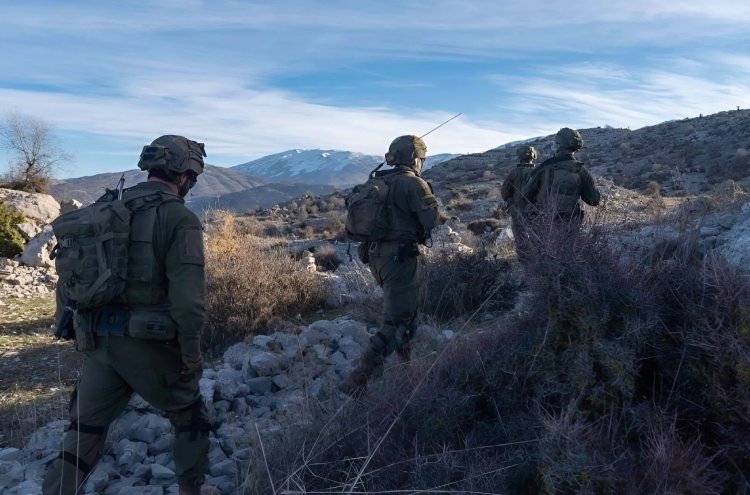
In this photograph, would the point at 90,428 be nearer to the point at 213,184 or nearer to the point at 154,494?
the point at 154,494

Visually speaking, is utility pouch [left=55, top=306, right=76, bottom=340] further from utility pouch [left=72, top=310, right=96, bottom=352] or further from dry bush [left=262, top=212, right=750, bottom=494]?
dry bush [left=262, top=212, right=750, bottom=494]

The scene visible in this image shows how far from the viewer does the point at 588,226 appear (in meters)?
3.33

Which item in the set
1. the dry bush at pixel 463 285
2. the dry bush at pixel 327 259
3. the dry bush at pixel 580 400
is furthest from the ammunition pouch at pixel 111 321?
the dry bush at pixel 327 259

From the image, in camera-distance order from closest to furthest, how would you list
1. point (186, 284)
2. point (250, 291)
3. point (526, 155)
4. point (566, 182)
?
1. point (186, 284)
2. point (566, 182)
3. point (250, 291)
4. point (526, 155)

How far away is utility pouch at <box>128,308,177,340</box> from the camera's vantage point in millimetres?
2836

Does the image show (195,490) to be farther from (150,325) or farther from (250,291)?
(250,291)

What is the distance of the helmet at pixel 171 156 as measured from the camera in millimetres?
3004

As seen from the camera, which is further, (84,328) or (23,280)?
(23,280)

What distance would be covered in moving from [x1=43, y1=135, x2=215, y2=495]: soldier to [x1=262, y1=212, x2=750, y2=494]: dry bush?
0.71m

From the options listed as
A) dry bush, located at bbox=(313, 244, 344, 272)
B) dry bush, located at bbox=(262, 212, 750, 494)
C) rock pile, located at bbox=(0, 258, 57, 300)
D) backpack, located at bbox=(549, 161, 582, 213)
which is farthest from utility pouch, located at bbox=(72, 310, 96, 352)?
dry bush, located at bbox=(313, 244, 344, 272)

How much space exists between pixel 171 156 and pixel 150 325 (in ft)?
2.72

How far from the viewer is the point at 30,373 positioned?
646cm

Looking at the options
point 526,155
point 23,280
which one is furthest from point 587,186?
point 23,280

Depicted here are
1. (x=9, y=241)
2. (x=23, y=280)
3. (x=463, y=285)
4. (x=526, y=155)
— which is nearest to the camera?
(x=463, y=285)
